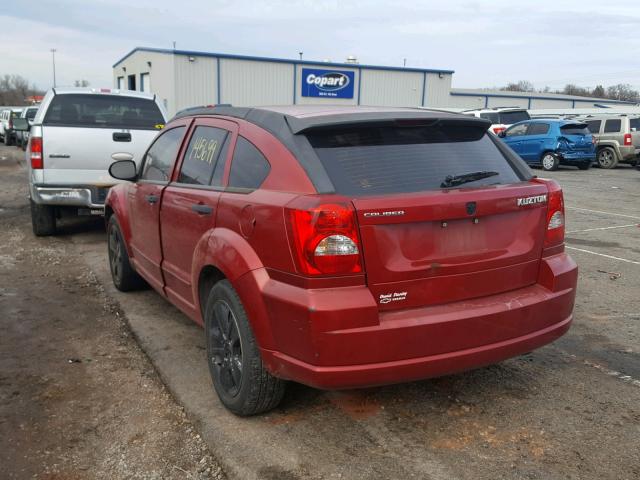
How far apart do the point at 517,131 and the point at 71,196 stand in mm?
17205

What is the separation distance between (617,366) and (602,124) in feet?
64.6

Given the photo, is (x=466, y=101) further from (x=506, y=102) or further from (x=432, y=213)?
(x=432, y=213)

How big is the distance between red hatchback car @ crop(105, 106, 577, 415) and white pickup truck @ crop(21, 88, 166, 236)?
4.41 m

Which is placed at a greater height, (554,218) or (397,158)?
(397,158)

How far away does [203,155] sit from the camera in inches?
154

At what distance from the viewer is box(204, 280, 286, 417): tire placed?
313 centimetres

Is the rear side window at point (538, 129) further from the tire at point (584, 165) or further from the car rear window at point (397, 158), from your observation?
the car rear window at point (397, 158)

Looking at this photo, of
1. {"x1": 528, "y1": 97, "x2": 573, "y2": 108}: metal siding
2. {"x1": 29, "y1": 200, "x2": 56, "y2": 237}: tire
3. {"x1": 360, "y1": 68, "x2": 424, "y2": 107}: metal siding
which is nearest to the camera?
{"x1": 29, "y1": 200, "x2": 56, "y2": 237}: tire

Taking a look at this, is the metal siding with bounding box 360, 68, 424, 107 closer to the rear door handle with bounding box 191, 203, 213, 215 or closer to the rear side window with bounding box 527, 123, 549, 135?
the rear side window with bounding box 527, 123, 549, 135

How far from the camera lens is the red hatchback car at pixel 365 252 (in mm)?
2744

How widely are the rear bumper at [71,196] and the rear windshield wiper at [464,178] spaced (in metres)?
5.71

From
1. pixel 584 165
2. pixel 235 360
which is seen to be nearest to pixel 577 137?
pixel 584 165

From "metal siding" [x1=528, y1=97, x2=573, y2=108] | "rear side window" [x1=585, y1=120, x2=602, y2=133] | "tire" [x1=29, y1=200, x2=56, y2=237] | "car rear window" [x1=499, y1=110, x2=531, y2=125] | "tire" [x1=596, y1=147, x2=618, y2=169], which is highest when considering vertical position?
"metal siding" [x1=528, y1=97, x2=573, y2=108]

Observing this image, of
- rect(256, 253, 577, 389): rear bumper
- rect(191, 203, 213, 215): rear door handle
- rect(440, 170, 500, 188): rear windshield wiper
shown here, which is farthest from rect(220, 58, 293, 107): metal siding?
rect(256, 253, 577, 389): rear bumper
